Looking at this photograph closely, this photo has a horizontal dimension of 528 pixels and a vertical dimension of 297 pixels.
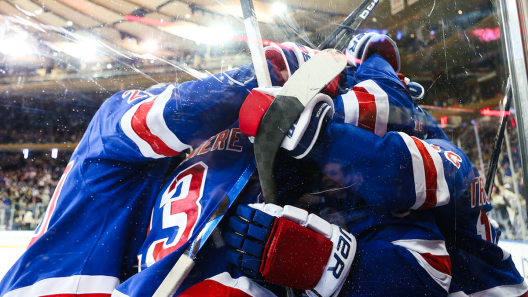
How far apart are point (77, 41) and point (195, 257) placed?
1.24ft

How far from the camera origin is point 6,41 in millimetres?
440

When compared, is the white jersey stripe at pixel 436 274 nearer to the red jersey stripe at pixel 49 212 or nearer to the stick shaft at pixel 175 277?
the stick shaft at pixel 175 277

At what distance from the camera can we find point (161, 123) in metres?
0.50

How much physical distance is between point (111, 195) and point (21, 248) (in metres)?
0.55

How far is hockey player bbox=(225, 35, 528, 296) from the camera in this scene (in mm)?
403

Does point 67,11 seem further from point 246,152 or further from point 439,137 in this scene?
point 439,137

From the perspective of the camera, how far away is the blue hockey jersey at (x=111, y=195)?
0.50 m

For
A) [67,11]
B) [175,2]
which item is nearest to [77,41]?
[67,11]

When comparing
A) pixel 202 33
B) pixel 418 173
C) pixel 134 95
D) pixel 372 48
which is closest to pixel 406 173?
pixel 418 173

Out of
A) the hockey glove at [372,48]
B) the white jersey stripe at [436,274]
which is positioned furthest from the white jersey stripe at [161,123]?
the white jersey stripe at [436,274]

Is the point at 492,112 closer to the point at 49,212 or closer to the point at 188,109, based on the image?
the point at 188,109

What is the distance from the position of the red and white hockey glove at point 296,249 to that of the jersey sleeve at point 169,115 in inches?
6.4

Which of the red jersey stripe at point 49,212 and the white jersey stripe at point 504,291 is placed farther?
the red jersey stripe at point 49,212

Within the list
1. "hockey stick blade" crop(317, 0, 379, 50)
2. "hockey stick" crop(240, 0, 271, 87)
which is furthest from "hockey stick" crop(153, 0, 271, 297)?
"hockey stick blade" crop(317, 0, 379, 50)
